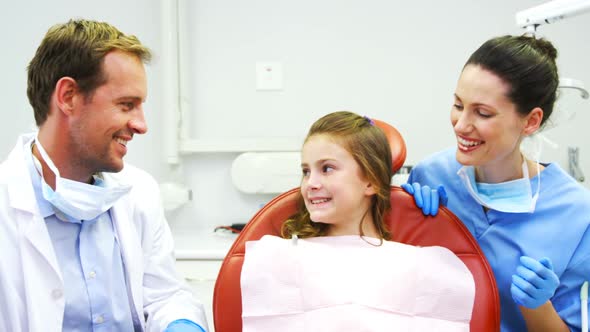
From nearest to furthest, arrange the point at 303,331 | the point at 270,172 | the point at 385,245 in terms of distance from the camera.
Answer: the point at 303,331, the point at 385,245, the point at 270,172

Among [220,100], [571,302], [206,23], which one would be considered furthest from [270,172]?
[571,302]

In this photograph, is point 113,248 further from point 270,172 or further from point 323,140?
point 270,172

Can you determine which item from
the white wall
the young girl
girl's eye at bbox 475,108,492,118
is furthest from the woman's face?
the white wall

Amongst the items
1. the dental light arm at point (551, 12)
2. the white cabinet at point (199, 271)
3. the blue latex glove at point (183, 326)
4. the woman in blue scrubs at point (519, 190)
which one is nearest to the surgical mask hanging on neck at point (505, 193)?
the woman in blue scrubs at point (519, 190)

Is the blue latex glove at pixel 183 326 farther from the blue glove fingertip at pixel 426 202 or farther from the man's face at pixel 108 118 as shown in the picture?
the blue glove fingertip at pixel 426 202

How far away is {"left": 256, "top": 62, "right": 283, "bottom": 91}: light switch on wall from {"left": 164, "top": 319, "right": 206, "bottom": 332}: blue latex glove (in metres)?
1.33

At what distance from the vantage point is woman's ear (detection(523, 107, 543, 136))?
1.11 m

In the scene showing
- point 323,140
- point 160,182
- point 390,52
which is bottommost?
point 160,182

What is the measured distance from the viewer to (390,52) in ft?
7.15

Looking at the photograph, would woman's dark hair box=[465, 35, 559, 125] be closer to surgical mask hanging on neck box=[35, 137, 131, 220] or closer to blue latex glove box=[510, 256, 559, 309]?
blue latex glove box=[510, 256, 559, 309]

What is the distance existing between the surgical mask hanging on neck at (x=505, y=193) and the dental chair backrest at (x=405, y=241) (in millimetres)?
149

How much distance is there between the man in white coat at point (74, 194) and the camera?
980 millimetres

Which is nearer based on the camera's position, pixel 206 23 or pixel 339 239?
pixel 339 239

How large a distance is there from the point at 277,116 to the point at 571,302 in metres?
1.46
